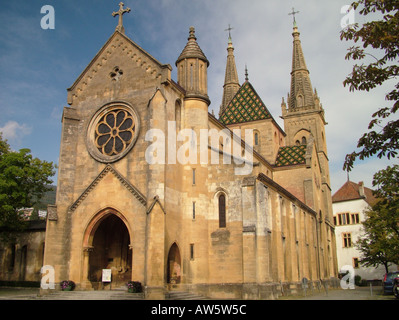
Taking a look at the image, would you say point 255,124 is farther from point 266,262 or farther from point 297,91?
point 266,262

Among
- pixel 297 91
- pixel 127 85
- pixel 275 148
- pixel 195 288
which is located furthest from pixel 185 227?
pixel 297 91

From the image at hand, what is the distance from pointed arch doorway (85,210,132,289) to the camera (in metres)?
24.5

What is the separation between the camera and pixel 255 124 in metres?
42.8

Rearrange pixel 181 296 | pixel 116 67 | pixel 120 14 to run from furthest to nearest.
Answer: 1. pixel 120 14
2. pixel 116 67
3. pixel 181 296

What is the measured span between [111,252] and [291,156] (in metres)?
21.9

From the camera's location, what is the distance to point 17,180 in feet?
102

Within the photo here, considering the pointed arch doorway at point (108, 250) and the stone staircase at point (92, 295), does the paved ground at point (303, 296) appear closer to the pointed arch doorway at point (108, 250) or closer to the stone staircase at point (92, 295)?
the stone staircase at point (92, 295)

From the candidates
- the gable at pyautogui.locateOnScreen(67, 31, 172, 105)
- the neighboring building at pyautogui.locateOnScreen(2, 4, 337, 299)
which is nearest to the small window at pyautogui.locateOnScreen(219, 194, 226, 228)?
the neighboring building at pyautogui.locateOnScreen(2, 4, 337, 299)

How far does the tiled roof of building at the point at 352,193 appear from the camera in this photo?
60094 millimetres

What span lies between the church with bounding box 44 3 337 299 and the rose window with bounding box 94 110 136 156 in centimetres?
7

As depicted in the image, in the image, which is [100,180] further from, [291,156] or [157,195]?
[291,156]

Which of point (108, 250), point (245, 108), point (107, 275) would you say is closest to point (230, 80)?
point (245, 108)

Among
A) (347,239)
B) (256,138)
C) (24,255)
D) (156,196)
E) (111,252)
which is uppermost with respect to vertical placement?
(256,138)
